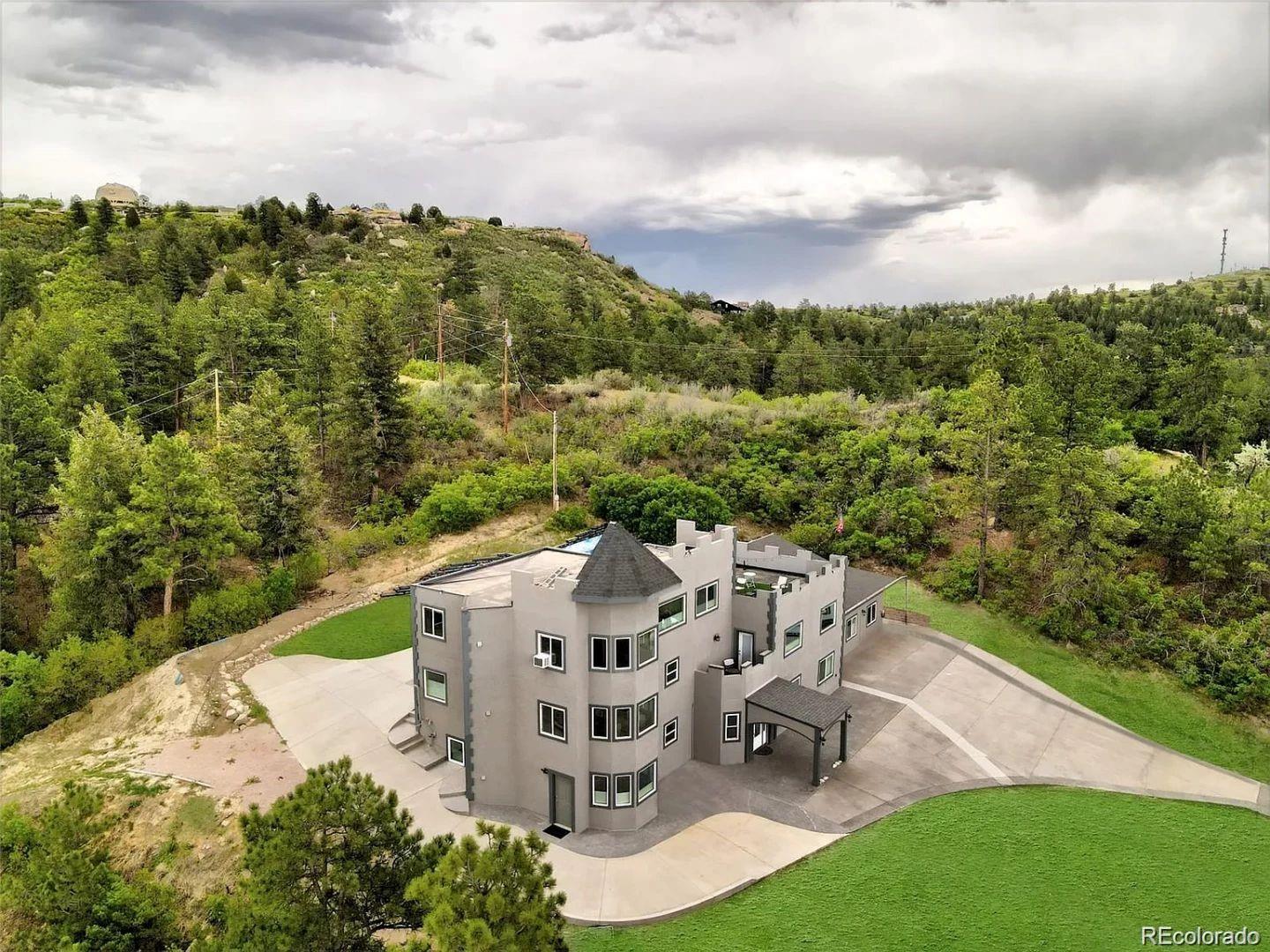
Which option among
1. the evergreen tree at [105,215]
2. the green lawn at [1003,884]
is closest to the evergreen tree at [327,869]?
the green lawn at [1003,884]

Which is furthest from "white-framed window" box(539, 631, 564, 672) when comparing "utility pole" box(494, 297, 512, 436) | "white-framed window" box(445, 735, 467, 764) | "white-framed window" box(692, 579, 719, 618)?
"utility pole" box(494, 297, 512, 436)

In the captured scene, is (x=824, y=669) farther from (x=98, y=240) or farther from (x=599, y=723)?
(x=98, y=240)

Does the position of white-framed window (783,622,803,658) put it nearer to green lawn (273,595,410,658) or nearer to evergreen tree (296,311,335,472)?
green lawn (273,595,410,658)

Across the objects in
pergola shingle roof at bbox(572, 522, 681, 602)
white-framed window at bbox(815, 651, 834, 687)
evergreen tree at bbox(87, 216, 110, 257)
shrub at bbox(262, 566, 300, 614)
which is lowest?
white-framed window at bbox(815, 651, 834, 687)

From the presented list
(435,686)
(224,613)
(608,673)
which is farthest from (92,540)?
(608,673)

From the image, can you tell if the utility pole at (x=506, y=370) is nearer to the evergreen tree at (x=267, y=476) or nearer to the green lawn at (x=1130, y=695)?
the evergreen tree at (x=267, y=476)
